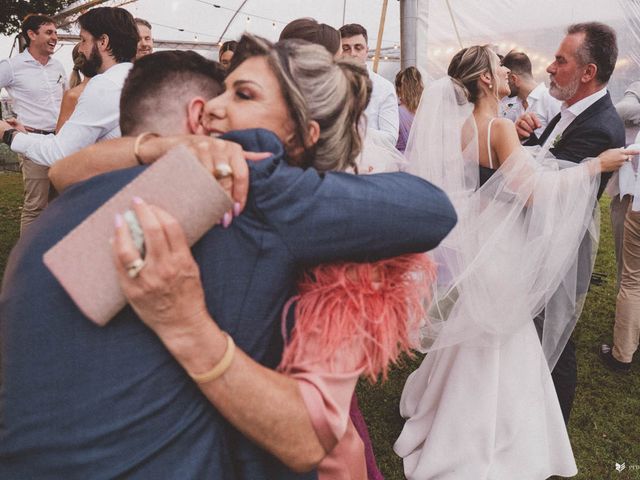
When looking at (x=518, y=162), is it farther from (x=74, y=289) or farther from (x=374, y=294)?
(x=74, y=289)

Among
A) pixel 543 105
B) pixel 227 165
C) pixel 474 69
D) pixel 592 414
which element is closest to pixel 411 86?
pixel 543 105

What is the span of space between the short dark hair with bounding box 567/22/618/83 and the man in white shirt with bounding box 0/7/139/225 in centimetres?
282

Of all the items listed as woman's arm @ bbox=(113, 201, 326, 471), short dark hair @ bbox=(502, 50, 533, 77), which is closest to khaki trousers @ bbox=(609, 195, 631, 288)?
short dark hair @ bbox=(502, 50, 533, 77)

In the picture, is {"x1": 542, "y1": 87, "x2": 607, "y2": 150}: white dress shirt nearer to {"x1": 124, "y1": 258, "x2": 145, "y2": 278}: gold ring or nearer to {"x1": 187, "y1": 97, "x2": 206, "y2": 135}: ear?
{"x1": 187, "y1": 97, "x2": 206, "y2": 135}: ear

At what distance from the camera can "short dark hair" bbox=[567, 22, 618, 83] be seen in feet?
10.2

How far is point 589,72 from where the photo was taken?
10.2ft

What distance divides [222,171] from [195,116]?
0.48 m

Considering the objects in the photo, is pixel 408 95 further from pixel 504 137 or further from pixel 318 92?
pixel 318 92

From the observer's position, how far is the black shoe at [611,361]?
397cm

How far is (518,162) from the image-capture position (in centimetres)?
267

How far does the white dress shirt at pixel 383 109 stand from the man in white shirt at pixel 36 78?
3.97 m

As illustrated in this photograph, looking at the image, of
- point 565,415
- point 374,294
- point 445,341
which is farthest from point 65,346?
point 565,415

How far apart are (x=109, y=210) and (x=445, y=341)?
7.05ft

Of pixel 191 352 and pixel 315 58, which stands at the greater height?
pixel 315 58
